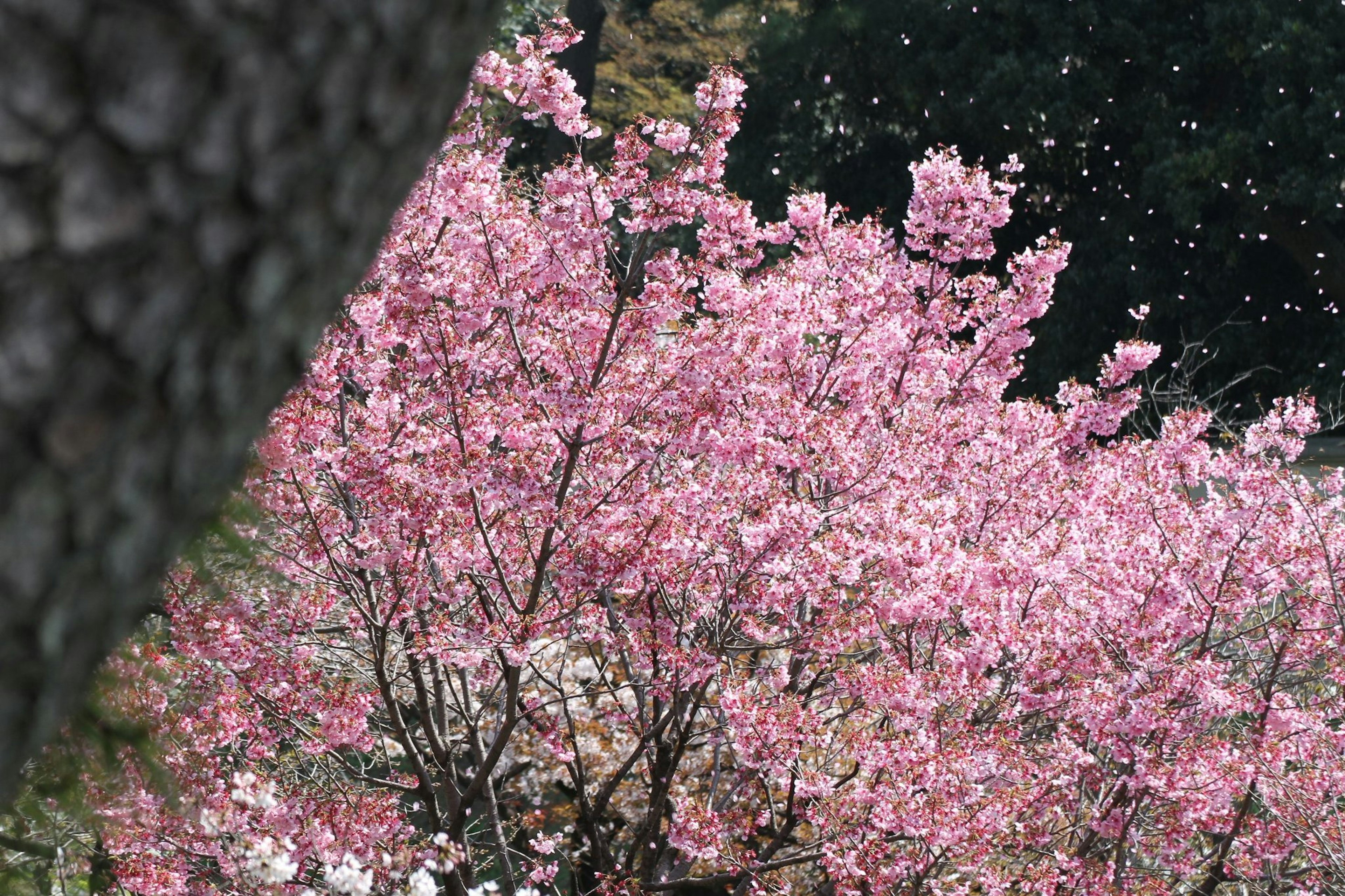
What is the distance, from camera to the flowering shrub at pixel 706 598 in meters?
4.67

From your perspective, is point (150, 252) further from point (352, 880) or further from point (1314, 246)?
point (1314, 246)

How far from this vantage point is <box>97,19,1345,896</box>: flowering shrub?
184 inches

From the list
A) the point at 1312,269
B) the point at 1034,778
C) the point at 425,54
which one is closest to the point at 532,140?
the point at 1312,269

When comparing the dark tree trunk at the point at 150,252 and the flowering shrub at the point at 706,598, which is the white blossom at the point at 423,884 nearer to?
the flowering shrub at the point at 706,598

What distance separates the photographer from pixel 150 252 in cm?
66

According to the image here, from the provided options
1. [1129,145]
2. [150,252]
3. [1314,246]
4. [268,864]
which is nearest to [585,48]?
[1129,145]

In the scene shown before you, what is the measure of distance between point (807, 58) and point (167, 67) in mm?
15920

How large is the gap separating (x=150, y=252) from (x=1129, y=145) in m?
15.1

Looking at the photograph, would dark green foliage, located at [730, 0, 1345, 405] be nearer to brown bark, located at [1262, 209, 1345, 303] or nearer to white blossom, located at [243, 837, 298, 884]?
brown bark, located at [1262, 209, 1345, 303]

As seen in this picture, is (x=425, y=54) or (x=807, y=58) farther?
(x=807, y=58)

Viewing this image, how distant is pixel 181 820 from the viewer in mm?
4312

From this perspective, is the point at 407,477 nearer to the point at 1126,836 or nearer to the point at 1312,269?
the point at 1126,836

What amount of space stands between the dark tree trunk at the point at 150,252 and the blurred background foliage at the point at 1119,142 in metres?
12.2

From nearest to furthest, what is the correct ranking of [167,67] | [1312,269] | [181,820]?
[167,67] → [181,820] → [1312,269]
